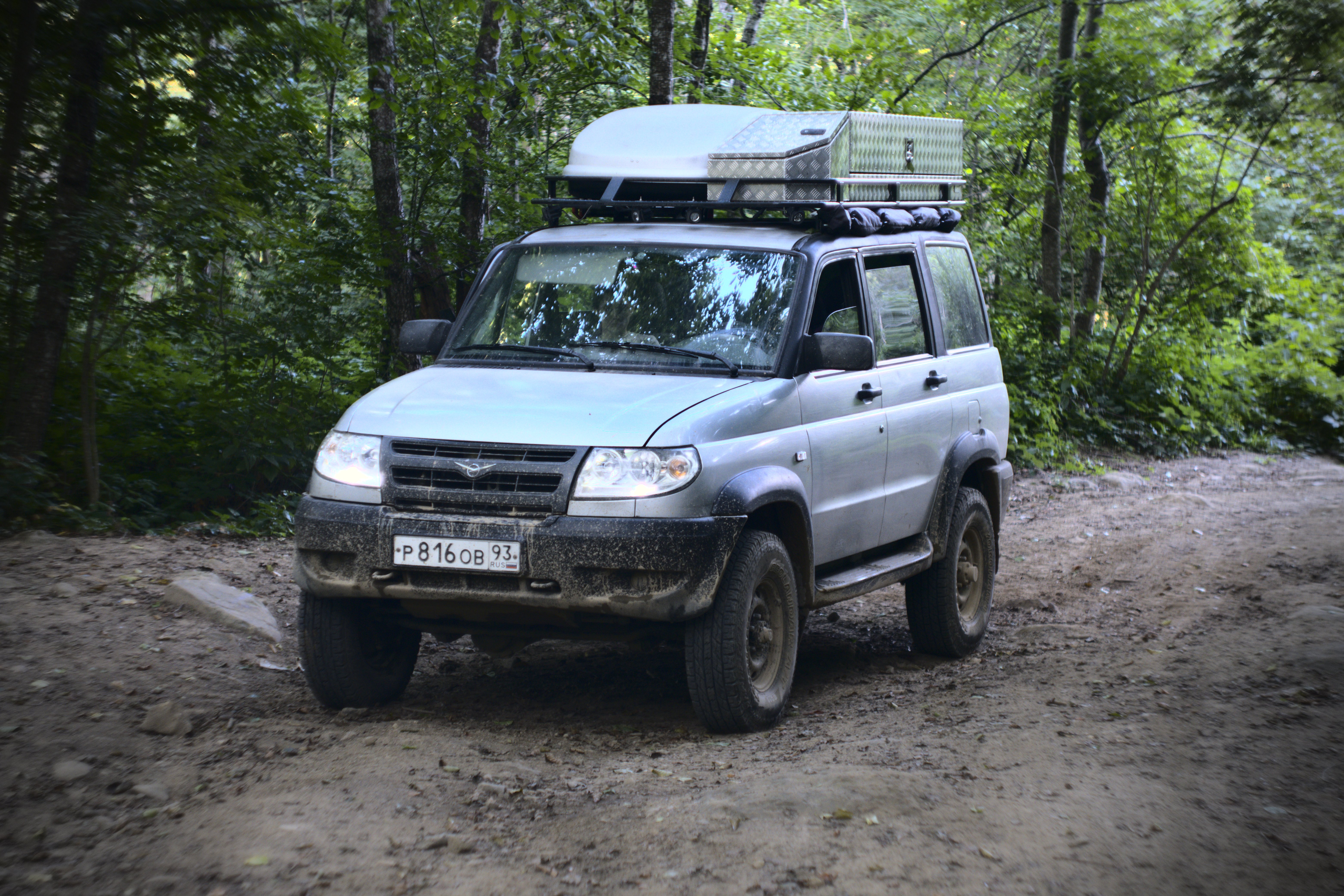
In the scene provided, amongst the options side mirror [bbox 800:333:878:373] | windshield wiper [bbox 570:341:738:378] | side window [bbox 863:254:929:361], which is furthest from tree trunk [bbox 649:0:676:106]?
side mirror [bbox 800:333:878:373]

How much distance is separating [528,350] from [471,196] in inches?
272

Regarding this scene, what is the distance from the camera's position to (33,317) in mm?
7785

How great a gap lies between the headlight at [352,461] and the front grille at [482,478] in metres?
0.07

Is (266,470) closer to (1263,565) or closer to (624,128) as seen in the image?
(624,128)

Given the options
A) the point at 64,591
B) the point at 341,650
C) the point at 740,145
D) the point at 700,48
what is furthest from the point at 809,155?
the point at 700,48

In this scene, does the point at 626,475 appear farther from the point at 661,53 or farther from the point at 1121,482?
the point at 1121,482

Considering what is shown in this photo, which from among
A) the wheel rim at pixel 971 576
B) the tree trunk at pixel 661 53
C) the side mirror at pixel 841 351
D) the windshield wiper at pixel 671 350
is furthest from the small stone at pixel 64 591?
the tree trunk at pixel 661 53

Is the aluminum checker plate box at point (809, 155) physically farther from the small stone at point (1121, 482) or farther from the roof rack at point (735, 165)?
the small stone at point (1121, 482)

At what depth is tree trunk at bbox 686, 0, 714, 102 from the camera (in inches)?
534

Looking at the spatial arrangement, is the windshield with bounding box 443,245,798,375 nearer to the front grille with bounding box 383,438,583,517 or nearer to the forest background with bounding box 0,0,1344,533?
the front grille with bounding box 383,438,583,517

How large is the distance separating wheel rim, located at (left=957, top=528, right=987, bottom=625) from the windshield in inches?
93.3

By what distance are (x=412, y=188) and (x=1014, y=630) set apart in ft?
23.5

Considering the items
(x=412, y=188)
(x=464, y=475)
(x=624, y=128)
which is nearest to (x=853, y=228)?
(x=624, y=128)

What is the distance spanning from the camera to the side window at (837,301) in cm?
551
